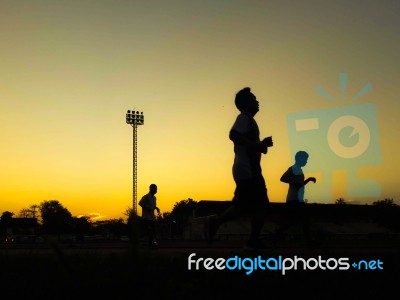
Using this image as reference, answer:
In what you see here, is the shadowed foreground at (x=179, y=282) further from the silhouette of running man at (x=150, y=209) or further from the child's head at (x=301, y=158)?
the silhouette of running man at (x=150, y=209)

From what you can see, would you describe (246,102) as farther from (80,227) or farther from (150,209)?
(80,227)

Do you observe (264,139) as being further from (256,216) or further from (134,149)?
(134,149)

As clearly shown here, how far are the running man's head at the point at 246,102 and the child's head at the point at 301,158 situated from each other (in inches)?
117

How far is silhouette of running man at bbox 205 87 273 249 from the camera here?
6676 millimetres

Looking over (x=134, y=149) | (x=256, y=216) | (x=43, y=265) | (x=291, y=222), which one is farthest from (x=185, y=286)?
(x=134, y=149)

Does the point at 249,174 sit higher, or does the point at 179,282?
the point at 249,174

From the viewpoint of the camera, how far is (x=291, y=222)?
9.84m

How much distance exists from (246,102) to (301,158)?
318 centimetres
